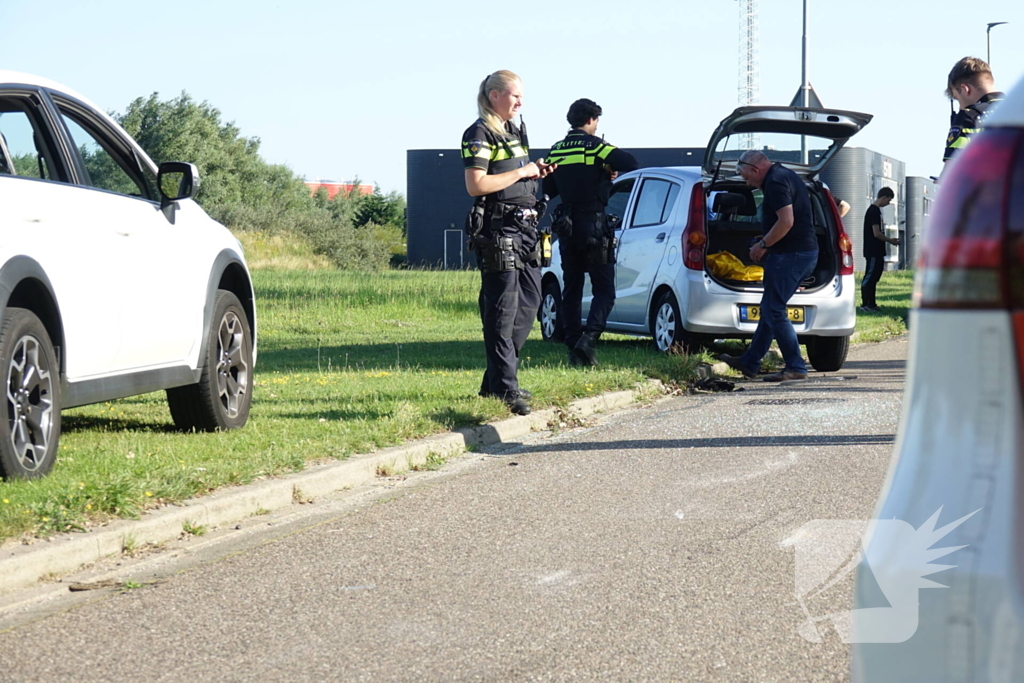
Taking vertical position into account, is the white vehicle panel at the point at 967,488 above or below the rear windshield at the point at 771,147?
below

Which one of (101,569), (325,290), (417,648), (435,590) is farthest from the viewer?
(325,290)

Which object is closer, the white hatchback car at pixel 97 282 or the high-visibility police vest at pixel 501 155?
the white hatchback car at pixel 97 282

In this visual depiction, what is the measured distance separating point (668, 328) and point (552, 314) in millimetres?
2662

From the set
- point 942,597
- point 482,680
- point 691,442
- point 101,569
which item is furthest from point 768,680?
point 691,442

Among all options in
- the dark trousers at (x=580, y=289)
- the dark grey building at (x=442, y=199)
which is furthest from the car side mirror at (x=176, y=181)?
the dark grey building at (x=442, y=199)

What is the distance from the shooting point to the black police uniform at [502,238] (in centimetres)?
812

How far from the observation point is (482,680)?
3.53m

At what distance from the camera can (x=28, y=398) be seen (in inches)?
224

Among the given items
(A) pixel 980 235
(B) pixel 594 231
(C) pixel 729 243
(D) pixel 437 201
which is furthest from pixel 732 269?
(D) pixel 437 201

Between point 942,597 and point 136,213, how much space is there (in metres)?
5.67

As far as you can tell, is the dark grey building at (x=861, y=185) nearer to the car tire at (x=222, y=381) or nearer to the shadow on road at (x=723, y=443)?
the shadow on road at (x=723, y=443)

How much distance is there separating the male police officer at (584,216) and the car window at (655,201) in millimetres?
1317

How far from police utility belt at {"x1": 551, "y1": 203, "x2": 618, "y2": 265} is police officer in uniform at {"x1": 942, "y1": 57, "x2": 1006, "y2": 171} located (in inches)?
140

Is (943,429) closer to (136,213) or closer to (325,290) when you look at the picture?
(136,213)
